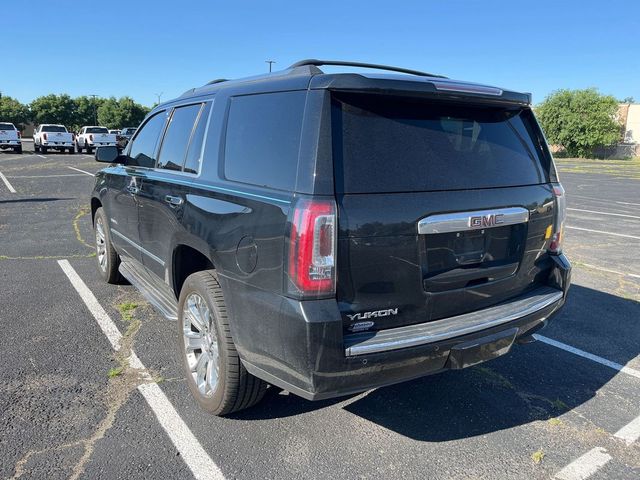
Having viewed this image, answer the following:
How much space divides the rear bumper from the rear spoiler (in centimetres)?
104

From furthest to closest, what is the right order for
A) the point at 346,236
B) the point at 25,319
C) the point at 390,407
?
the point at 25,319
the point at 390,407
the point at 346,236

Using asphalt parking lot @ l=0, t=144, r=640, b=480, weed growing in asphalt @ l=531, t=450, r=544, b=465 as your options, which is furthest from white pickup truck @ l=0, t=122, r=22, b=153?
weed growing in asphalt @ l=531, t=450, r=544, b=465

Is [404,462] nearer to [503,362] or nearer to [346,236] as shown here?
[346,236]

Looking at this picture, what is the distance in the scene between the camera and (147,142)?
4.60 meters

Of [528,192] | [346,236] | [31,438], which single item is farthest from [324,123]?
[31,438]

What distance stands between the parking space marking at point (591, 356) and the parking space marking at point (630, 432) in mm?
799

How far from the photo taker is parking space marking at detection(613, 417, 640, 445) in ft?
10.0

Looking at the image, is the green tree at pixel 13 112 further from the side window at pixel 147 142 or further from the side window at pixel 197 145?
the side window at pixel 197 145

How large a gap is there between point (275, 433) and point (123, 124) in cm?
9156

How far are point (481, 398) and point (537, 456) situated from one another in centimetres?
64

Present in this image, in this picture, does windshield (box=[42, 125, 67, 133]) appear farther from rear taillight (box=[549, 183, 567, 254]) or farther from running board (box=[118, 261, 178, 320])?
rear taillight (box=[549, 183, 567, 254])

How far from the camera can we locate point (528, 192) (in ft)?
10.1

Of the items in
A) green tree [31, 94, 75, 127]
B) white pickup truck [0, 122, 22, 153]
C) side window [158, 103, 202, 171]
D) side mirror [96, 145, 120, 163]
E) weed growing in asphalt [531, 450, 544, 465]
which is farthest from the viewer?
green tree [31, 94, 75, 127]

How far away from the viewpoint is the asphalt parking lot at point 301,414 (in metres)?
2.76
